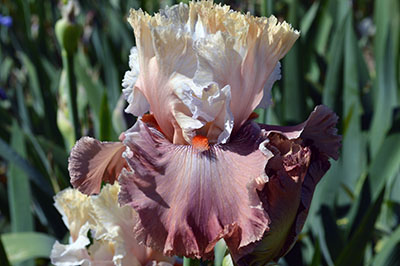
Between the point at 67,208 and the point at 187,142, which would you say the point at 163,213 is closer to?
the point at 187,142

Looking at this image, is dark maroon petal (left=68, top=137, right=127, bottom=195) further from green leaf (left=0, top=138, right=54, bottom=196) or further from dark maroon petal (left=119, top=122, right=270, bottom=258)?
green leaf (left=0, top=138, right=54, bottom=196)

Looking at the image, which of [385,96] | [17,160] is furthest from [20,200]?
[385,96]

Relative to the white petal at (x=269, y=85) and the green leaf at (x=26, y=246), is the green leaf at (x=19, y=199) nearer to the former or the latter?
the green leaf at (x=26, y=246)

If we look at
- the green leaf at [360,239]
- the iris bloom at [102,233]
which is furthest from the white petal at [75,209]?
the green leaf at [360,239]

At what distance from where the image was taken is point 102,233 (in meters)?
0.79

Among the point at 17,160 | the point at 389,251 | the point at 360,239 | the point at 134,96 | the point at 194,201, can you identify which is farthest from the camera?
the point at 17,160

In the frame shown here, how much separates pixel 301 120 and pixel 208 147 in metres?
1.03

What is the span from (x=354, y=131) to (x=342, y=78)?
0.85 feet

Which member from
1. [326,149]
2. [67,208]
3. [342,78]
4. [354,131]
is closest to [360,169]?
[354,131]

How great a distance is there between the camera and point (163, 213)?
60 centimetres

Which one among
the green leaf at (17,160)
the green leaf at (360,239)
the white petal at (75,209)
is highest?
the white petal at (75,209)

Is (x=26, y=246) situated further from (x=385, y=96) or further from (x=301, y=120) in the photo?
(x=385, y=96)

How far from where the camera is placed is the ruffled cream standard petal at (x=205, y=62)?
0.64 m

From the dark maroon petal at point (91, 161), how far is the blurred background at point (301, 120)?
1.28 feet
